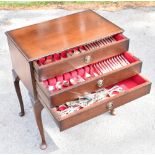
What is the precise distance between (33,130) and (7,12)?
91.7 inches

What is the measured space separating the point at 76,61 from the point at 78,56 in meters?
0.04

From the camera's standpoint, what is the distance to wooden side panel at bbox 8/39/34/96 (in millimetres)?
2238

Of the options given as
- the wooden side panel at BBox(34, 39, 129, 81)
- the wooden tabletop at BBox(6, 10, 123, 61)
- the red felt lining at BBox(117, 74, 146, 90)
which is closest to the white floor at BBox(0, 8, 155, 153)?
the red felt lining at BBox(117, 74, 146, 90)

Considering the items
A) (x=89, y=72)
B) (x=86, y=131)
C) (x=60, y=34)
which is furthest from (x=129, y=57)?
(x=86, y=131)

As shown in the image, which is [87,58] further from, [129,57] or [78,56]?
[129,57]

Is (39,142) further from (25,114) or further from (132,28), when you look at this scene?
(132,28)

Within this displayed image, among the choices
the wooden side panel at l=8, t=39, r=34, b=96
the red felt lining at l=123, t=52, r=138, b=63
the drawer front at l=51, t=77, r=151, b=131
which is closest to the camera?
the drawer front at l=51, t=77, r=151, b=131

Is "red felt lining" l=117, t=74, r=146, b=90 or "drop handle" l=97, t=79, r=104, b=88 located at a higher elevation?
"drop handle" l=97, t=79, r=104, b=88

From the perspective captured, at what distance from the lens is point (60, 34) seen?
7.80 ft

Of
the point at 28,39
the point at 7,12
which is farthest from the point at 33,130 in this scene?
the point at 7,12

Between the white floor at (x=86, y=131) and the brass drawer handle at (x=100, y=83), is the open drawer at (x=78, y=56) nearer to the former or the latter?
the brass drawer handle at (x=100, y=83)

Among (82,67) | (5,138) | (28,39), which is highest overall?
(28,39)

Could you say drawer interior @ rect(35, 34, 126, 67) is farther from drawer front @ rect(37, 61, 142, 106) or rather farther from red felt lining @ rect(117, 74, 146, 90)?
red felt lining @ rect(117, 74, 146, 90)

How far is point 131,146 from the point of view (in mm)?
2678
